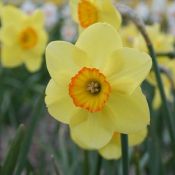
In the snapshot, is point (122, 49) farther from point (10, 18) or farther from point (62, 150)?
point (10, 18)

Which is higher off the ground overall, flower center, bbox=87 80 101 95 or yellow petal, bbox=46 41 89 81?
yellow petal, bbox=46 41 89 81

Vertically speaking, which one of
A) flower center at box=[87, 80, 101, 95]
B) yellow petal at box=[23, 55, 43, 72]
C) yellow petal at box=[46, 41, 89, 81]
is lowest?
yellow petal at box=[23, 55, 43, 72]

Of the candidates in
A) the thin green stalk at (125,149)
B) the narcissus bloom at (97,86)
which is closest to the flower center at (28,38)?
the thin green stalk at (125,149)

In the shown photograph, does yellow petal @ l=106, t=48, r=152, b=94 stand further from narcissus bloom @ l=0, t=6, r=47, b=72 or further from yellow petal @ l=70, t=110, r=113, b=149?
narcissus bloom @ l=0, t=6, r=47, b=72

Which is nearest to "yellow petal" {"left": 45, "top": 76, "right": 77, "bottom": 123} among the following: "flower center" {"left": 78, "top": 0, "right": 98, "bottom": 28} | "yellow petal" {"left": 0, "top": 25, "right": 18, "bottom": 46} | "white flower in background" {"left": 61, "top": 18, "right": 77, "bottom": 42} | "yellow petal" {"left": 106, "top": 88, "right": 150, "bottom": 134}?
"yellow petal" {"left": 106, "top": 88, "right": 150, "bottom": 134}

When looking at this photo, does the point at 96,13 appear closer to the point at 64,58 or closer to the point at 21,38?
the point at 64,58

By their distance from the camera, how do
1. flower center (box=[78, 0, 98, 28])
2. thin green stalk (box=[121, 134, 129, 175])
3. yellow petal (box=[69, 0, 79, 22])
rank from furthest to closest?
1. yellow petal (box=[69, 0, 79, 22])
2. flower center (box=[78, 0, 98, 28])
3. thin green stalk (box=[121, 134, 129, 175])

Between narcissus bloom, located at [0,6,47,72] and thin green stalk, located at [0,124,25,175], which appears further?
narcissus bloom, located at [0,6,47,72]
